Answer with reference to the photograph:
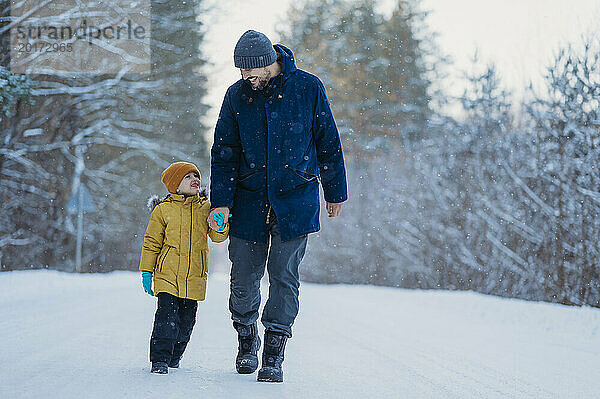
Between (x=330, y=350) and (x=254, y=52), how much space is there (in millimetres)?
2300

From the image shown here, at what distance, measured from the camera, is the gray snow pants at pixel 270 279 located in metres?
3.90

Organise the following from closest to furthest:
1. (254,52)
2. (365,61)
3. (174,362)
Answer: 1. (254,52)
2. (174,362)
3. (365,61)

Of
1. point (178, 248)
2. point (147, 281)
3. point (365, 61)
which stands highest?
point (365, 61)

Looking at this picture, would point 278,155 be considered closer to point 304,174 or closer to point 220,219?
point 304,174

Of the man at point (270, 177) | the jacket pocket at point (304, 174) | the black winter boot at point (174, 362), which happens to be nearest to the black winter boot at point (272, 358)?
the man at point (270, 177)

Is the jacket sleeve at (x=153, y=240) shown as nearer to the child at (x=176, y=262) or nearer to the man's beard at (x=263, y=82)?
the child at (x=176, y=262)

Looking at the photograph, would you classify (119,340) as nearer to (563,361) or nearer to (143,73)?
(563,361)

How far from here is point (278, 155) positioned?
12.8 feet

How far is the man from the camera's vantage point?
388cm

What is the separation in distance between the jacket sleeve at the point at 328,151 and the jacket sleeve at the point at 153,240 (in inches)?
34.7

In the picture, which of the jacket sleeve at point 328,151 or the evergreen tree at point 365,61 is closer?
the jacket sleeve at point 328,151

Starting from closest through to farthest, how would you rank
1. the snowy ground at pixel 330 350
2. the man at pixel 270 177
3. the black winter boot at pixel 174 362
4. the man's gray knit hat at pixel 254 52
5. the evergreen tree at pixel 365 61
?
the snowy ground at pixel 330 350
the man's gray knit hat at pixel 254 52
the man at pixel 270 177
the black winter boot at pixel 174 362
the evergreen tree at pixel 365 61

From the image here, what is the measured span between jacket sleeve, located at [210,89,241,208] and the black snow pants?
1.82 ft

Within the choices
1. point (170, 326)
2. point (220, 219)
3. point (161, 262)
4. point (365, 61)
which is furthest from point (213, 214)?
point (365, 61)
